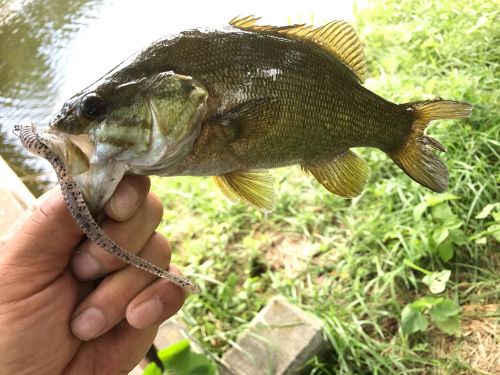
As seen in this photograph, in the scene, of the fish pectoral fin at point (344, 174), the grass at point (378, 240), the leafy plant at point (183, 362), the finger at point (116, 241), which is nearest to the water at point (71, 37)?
the grass at point (378, 240)

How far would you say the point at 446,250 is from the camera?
2695mm

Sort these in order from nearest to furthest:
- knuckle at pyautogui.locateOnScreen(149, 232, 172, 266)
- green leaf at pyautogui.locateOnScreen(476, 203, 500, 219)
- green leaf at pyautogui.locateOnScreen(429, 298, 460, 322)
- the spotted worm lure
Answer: the spotted worm lure < knuckle at pyautogui.locateOnScreen(149, 232, 172, 266) < green leaf at pyautogui.locateOnScreen(429, 298, 460, 322) < green leaf at pyautogui.locateOnScreen(476, 203, 500, 219)

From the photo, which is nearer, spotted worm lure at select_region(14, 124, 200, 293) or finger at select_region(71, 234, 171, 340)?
spotted worm lure at select_region(14, 124, 200, 293)

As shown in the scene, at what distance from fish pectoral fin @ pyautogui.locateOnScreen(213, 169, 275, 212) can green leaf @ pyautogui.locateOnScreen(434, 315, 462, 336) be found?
1.34m

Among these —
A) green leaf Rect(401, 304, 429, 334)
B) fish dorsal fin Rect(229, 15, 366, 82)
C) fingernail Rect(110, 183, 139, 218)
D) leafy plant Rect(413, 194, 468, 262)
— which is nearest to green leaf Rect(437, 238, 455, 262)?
leafy plant Rect(413, 194, 468, 262)

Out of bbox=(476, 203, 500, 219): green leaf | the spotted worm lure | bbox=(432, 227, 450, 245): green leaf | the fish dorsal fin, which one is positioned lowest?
bbox=(476, 203, 500, 219): green leaf

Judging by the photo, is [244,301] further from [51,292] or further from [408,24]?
[408,24]

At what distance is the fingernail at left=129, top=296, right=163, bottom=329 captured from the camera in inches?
61.4

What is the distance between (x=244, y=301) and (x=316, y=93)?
1.73m

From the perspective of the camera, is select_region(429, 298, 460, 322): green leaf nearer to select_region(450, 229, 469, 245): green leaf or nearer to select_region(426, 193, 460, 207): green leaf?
select_region(450, 229, 469, 245): green leaf

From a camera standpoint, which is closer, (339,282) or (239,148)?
(239,148)

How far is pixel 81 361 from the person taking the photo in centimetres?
167

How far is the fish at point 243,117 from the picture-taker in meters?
1.34

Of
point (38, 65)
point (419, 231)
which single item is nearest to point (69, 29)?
point (38, 65)
